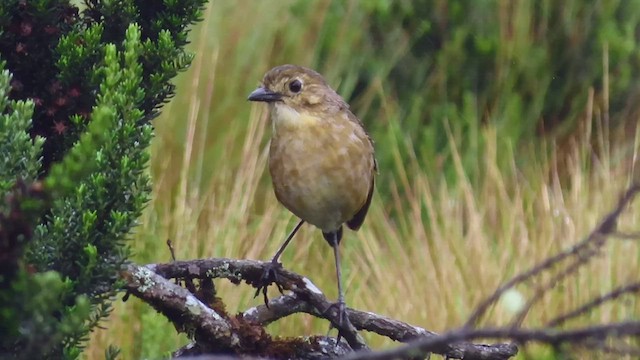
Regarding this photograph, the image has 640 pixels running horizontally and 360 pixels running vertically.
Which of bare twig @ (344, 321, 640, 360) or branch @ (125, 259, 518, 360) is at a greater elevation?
bare twig @ (344, 321, 640, 360)

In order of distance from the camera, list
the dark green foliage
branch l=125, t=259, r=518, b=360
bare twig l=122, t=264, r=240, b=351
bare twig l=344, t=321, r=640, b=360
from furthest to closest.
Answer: branch l=125, t=259, r=518, b=360
bare twig l=122, t=264, r=240, b=351
the dark green foliage
bare twig l=344, t=321, r=640, b=360

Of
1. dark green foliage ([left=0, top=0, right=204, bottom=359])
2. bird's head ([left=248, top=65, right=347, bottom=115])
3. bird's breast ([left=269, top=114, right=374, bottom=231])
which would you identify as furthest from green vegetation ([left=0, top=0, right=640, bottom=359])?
bird's breast ([left=269, top=114, right=374, bottom=231])

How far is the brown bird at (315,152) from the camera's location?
393 centimetres

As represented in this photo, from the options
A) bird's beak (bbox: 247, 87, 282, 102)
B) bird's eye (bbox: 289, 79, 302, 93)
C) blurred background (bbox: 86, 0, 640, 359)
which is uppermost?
bird's eye (bbox: 289, 79, 302, 93)

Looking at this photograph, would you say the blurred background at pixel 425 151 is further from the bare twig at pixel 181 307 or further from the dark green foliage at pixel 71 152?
the dark green foliage at pixel 71 152

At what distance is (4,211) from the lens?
203 cm

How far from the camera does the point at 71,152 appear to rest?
1.96 metres

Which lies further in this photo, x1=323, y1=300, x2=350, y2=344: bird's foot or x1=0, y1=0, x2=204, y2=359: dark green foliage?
x1=323, y1=300, x2=350, y2=344: bird's foot

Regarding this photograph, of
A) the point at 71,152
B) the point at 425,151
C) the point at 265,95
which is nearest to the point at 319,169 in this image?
the point at 265,95

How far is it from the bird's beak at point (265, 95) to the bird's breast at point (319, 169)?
0.31 feet

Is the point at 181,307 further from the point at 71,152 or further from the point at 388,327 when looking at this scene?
the point at 71,152

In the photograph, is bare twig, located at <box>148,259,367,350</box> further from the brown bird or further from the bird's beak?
the bird's beak

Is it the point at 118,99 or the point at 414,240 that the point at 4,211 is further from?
the point at 414,240

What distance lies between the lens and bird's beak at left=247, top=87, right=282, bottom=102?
411 centimetres
